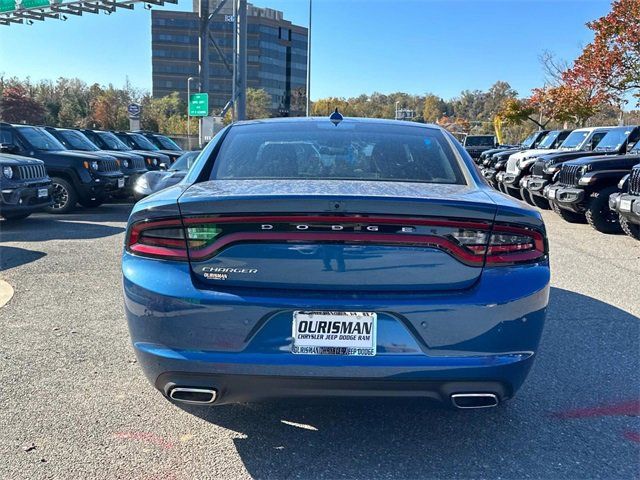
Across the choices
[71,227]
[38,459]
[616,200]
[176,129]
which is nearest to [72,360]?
[38,459]

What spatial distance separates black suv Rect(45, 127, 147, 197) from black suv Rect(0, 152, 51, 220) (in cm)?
261

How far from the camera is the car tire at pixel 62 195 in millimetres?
11586

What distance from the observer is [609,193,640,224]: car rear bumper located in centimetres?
785

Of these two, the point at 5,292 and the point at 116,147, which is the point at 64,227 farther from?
the point at 116,147

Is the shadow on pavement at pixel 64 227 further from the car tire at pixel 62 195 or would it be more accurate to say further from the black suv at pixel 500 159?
the black suv at pixel 500 159

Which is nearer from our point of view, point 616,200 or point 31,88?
point 616,200

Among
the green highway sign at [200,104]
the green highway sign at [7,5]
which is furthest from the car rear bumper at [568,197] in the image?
the green highway sign at [7,5]

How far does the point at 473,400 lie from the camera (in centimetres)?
255

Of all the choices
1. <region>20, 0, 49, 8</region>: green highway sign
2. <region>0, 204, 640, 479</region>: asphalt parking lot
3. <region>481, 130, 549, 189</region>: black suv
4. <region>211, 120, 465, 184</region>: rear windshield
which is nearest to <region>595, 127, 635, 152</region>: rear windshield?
<region>481, 130, 549, 189</region>: black suv

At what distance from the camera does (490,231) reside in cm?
253

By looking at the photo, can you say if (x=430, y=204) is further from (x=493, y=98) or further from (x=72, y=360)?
(x=493, y=98)

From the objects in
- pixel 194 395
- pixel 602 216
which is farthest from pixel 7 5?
pixel 194 395

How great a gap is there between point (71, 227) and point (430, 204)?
8.81m

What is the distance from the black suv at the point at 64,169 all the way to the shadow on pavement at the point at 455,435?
9532 mm
